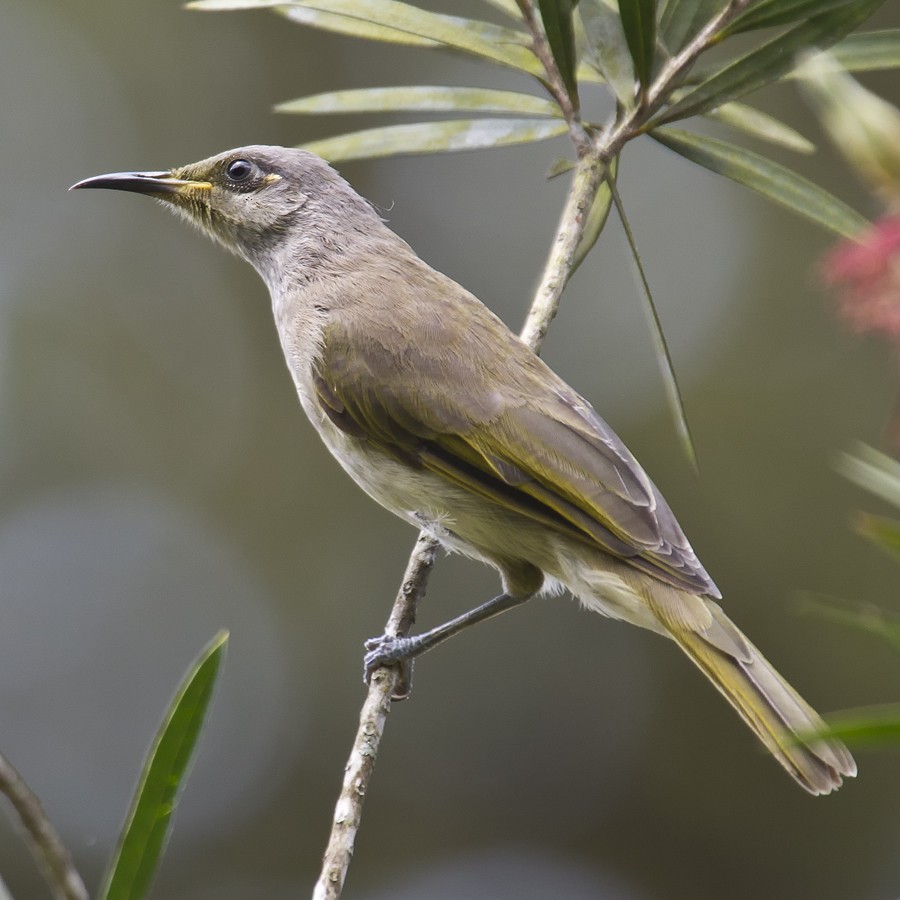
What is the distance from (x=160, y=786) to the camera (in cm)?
176

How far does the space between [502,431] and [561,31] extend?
1.10m

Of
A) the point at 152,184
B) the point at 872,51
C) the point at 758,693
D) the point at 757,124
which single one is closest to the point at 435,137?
the point at 757,124

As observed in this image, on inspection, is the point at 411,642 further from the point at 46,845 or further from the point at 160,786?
the point at 46,845

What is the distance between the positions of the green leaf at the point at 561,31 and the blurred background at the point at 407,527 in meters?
4.99

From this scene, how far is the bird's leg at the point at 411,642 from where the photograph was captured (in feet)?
11.2

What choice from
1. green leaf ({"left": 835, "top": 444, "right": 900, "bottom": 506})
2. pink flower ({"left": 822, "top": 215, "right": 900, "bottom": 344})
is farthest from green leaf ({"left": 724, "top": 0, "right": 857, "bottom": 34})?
green leaf ({"left": 835, "top": 444, "right": 900, "bottom": 506})

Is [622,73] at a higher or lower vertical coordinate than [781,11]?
lower

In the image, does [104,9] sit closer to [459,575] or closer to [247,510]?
[247,510]

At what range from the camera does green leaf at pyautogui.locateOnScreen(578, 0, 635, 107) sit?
10.3 feet

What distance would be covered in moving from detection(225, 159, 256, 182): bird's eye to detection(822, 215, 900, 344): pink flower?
2.88 m

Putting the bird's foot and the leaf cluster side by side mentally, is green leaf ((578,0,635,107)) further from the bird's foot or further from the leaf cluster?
the bird's foot

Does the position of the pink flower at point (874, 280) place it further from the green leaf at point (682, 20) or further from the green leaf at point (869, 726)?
the green leaf at point (682, 20)

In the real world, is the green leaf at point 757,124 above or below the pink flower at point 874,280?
above

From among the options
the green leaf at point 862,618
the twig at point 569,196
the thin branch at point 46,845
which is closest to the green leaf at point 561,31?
the twig at point 569,196
